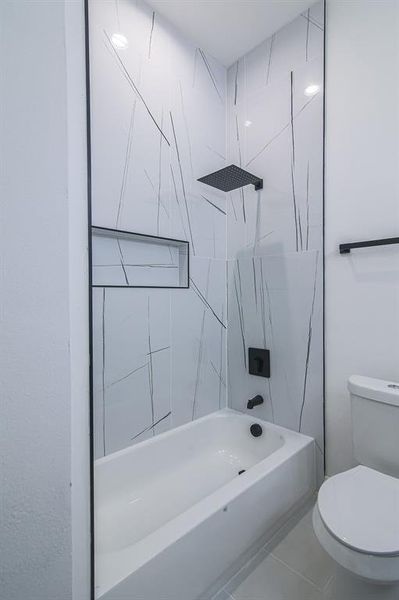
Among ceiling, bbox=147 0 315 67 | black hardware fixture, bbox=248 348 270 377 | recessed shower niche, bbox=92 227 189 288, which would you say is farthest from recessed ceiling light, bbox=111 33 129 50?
black hardware fixture, bbox=248 348 270 377

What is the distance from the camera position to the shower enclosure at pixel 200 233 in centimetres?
155

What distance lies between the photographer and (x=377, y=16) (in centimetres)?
149

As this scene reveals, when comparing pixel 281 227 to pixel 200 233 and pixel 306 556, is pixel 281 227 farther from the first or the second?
pixel 306 556

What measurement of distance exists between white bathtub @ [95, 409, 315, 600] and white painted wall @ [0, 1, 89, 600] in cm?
46

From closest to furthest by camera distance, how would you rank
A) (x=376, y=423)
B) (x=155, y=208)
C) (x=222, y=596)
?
1. (x=222, y=596)
2. (x=376, y=423)
3. (x=155, y=208)

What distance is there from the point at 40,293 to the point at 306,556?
5.42 feet

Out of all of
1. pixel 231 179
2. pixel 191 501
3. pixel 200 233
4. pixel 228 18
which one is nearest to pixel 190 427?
pixel 191 501

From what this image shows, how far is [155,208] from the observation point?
68.4 inches

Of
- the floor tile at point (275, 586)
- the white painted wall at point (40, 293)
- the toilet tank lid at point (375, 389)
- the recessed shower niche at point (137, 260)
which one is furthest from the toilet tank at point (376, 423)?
the white painted wall at point (40, 293)

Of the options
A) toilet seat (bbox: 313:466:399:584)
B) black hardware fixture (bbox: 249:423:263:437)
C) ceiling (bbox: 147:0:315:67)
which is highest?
ceiling (bbox: 147:0:315:67)

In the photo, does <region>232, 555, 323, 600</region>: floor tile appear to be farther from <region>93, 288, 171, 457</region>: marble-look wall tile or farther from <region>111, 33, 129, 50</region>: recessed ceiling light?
<region>111, 33, 129, 50</region>: recessed ceiling light

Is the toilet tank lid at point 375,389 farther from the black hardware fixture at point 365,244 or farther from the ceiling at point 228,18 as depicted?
the ceiling at point 228,18

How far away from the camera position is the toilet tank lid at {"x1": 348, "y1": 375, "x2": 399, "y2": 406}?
1283 mm

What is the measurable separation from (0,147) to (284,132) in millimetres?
1793
